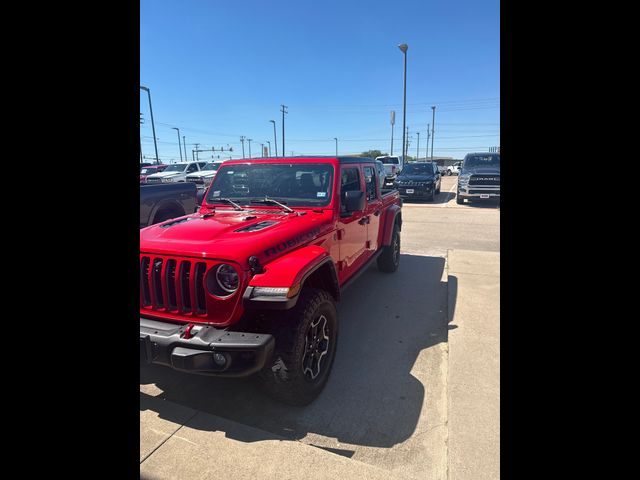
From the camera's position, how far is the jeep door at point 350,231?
145 inches

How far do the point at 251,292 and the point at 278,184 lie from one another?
5.82 ft

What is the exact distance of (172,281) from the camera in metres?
2.48

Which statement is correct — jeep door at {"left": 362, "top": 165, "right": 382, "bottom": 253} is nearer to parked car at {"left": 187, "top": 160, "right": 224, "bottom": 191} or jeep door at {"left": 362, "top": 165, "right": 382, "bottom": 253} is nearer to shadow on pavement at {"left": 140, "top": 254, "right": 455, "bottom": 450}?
shadow on pavement at {"left": 140, "top": 254, "right": 455, "bottom": 450}

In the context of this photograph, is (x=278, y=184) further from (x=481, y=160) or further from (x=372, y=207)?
(x=481, y=160)

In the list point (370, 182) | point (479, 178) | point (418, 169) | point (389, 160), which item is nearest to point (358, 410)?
point (370, 182)

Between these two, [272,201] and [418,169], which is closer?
[272,201]

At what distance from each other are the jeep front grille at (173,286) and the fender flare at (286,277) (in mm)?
354

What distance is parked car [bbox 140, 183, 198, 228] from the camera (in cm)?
659

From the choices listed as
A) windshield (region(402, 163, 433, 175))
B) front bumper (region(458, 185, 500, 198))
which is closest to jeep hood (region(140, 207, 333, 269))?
front bumper (region(458, 185, 500, 198))

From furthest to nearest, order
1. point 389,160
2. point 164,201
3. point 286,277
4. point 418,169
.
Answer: point 389,160 < point 418,169 < point 164,201 < point 286,277

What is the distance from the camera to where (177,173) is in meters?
20.2

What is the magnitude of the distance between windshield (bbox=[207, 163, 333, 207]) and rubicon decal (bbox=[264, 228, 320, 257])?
52cm
